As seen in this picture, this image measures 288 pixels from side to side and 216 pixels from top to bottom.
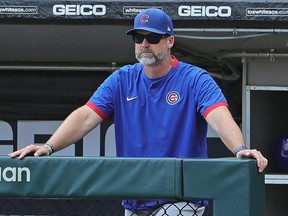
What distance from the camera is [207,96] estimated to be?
312 cm

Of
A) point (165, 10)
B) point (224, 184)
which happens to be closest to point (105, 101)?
point (224, 184)

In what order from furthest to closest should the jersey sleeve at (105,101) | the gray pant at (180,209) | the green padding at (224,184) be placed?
1. the jersey sleeve at (105,101)
2. the gray pant at (180,209)
3. the green padding at (224,184)

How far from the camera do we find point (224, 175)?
2387 millimetres

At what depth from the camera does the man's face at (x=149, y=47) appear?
3107mm

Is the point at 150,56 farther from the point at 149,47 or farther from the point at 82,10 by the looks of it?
the point at 82,10

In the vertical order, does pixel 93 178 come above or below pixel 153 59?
below

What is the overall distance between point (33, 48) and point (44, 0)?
0.77 meters

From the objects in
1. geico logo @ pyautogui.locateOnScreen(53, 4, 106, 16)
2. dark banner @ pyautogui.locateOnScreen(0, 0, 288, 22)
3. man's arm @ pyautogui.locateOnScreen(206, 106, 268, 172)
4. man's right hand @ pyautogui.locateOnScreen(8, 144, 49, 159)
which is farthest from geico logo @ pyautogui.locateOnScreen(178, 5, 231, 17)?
man's right hand @ pyautogui.locateOnScreen(8, 144, 49, 159)

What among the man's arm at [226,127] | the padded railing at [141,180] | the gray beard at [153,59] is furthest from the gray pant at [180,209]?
the gray beard at [153,59]

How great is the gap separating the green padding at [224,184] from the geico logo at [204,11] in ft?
8.29

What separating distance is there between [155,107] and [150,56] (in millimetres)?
223

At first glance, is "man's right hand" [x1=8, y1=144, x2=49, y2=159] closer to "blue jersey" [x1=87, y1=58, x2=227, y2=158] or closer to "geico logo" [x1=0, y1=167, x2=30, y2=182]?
"geico logo" [x1=0, y1=167, x2=30, y2=182]

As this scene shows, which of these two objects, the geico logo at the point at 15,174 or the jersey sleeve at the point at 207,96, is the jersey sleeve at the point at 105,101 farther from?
the geico logo at the point at 15,174

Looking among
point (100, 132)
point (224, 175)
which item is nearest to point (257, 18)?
point (100, 132)
